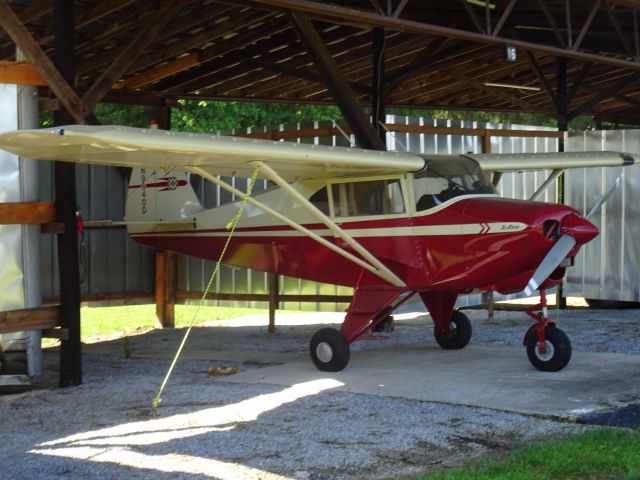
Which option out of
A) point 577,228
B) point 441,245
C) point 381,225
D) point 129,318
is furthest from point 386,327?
point 129,318

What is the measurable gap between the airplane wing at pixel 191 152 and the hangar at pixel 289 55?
3.06 ft

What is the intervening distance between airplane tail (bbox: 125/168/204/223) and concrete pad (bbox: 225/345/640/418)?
2741 millimetres

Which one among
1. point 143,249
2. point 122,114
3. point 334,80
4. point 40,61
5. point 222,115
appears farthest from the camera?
point 222,115

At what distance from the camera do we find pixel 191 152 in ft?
25.4

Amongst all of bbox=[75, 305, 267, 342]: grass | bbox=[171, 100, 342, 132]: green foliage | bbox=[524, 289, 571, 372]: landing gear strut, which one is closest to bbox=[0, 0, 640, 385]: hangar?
bbox=[75, 305, 267, 342]: grass

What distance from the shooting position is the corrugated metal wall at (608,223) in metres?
15.3

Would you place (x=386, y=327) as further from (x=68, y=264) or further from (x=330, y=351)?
(x=68, y=264)

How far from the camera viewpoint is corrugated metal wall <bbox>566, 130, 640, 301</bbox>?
15305mm

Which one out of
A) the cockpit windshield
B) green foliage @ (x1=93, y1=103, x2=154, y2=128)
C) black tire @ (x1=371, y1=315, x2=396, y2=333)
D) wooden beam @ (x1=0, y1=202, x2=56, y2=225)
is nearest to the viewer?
wooden beam @ (x1=0, y1=202, x2=56, y2=225)

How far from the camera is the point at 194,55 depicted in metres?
13.2

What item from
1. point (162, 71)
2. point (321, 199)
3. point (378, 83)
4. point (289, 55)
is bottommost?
point (321, 199)

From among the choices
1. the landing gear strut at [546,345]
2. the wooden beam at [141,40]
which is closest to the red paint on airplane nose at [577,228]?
the landing gear strut at [546,345]

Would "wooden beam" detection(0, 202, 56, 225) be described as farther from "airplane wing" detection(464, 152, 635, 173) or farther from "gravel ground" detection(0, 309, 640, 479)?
"airplane wing" detection(464, 152, 635, 173)

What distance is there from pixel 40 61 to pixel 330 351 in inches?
154
